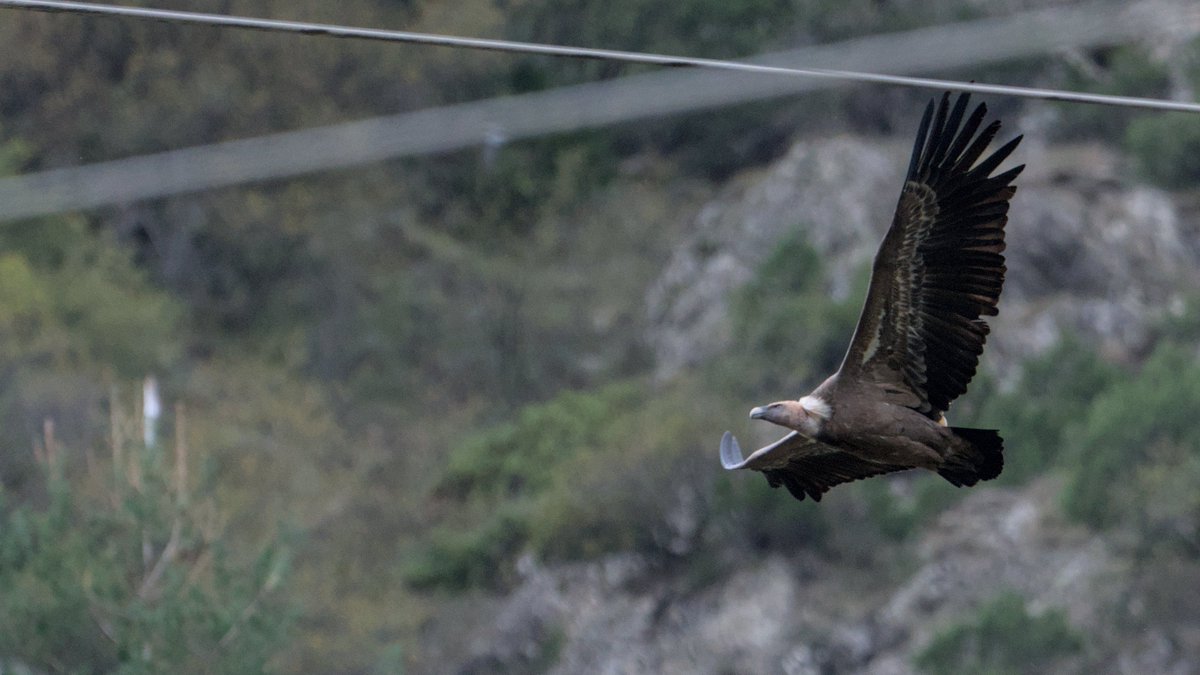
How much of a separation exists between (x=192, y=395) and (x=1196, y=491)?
16506 mm

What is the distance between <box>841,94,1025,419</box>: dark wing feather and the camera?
818 cm

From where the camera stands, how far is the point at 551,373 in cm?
3503

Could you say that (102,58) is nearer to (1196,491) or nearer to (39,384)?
(39,384)

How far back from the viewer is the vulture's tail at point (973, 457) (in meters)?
8.26

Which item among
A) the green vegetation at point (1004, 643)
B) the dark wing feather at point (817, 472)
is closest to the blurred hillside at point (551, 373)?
the green vegetation at point (1004, 643)

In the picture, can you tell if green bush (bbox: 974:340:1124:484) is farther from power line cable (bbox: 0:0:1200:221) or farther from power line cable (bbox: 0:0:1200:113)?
power line cable (bbox: 0:0:1200:113)

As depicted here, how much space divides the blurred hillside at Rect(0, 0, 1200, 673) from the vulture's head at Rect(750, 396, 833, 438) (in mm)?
8923

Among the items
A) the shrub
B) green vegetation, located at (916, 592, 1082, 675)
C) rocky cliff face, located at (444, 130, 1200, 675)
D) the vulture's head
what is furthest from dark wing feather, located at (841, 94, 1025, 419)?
the shrub

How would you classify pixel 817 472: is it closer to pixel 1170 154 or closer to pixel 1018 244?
pixel 1018 244

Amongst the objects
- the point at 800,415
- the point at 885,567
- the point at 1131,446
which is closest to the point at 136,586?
the point at 800,415

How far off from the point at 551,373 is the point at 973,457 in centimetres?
2679

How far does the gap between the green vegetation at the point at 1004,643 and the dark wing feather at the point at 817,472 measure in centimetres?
1524

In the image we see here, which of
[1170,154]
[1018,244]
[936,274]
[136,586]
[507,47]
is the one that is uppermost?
[507,47]

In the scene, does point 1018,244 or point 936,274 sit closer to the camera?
point 936,274
